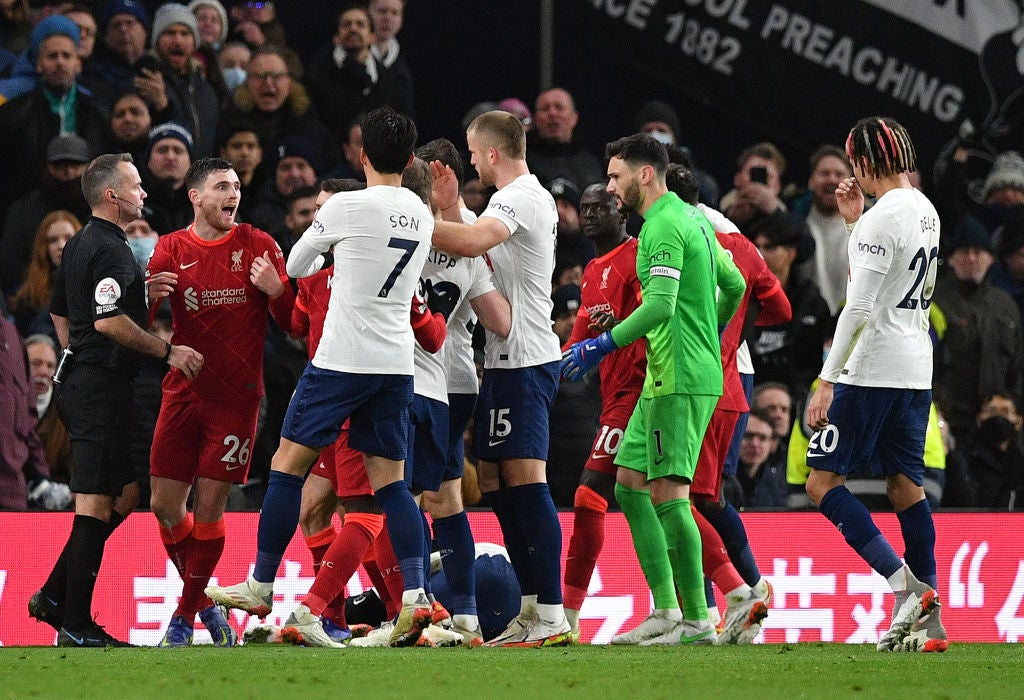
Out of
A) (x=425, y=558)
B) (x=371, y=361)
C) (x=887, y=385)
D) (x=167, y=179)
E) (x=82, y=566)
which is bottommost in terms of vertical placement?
(x=82, y=566)

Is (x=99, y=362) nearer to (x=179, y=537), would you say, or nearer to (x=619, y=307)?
(x=179, y=537)

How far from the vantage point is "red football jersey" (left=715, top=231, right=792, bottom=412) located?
8.16m

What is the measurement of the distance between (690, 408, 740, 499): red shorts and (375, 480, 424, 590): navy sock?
6.50ft

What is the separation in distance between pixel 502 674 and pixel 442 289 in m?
2.23

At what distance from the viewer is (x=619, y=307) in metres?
7.82

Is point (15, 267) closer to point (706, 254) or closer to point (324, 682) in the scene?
point (706, 254)

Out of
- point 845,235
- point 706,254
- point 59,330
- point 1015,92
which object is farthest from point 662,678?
point 1015,92

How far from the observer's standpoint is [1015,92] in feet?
42.1

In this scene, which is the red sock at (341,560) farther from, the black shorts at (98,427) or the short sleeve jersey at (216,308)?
the black shorts at (98,427)

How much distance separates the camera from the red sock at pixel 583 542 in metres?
7.59

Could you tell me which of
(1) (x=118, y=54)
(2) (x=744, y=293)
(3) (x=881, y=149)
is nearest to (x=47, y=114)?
(1) (x=118, y=54)

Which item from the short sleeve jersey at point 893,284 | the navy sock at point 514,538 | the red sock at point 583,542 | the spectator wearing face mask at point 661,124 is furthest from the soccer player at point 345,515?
the spectator wearing face mask at point 661,124

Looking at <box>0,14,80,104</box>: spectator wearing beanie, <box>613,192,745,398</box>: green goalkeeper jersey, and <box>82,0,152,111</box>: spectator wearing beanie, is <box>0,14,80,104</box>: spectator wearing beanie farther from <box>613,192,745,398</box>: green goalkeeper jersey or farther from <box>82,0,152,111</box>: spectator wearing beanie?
<box>613,192,745,398</box>: green goalkeeper jersey

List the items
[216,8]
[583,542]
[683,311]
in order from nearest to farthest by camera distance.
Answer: [683,311] → [583,542] → [216,8]
